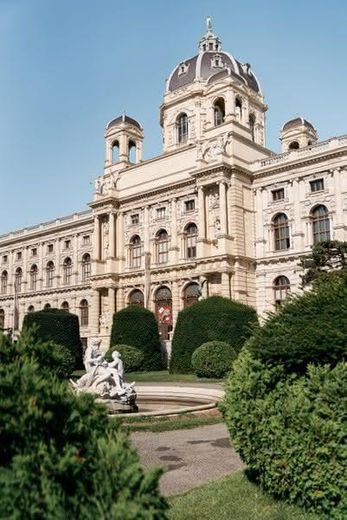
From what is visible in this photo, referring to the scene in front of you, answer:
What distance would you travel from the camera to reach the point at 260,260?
4125 centimetres

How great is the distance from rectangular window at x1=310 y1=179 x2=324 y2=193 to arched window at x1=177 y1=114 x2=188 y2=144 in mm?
16608

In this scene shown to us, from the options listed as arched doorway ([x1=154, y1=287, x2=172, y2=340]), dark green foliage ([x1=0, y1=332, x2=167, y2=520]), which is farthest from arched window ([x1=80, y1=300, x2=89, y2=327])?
dark green foliage ([x1=0, y1=332, x2=167, y2=520])

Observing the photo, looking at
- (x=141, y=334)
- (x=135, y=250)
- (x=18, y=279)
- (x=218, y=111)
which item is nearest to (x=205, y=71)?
(x=218, y=111)

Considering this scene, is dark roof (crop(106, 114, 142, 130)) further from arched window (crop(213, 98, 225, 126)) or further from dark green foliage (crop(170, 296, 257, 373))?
dark green foliage (crop(170, 296, 257, 373))

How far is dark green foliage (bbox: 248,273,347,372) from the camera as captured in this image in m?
6.00

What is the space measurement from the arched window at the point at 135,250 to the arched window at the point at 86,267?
10.4m

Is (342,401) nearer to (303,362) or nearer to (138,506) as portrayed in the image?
(303,362)

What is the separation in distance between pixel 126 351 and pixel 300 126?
109 ft

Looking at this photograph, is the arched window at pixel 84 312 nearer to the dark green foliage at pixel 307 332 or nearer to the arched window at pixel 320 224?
the arched window at pixel 320 224

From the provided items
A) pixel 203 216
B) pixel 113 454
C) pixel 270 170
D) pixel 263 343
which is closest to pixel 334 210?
pixel 270 170

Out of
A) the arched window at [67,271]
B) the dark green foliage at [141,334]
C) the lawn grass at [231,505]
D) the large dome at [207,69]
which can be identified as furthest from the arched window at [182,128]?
the lawn grass at [231,505]

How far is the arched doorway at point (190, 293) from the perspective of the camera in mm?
42125

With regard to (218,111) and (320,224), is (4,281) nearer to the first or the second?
(218,111)

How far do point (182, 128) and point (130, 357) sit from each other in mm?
29195
